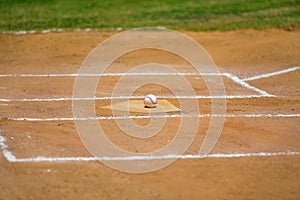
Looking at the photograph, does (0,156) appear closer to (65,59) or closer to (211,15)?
(65,59)

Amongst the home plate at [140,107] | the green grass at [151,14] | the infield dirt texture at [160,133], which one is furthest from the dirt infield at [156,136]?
the green grass at [151,14]

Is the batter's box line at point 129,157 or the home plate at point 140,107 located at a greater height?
the batter's box line at point 129,157

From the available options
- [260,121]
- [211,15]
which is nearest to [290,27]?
[211,15]

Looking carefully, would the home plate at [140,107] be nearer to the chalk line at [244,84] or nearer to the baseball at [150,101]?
the baseball at [150,101]

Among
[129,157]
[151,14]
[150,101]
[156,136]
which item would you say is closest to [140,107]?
[150,101]

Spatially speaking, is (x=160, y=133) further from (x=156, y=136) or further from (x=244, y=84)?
(x=244, y=84)
